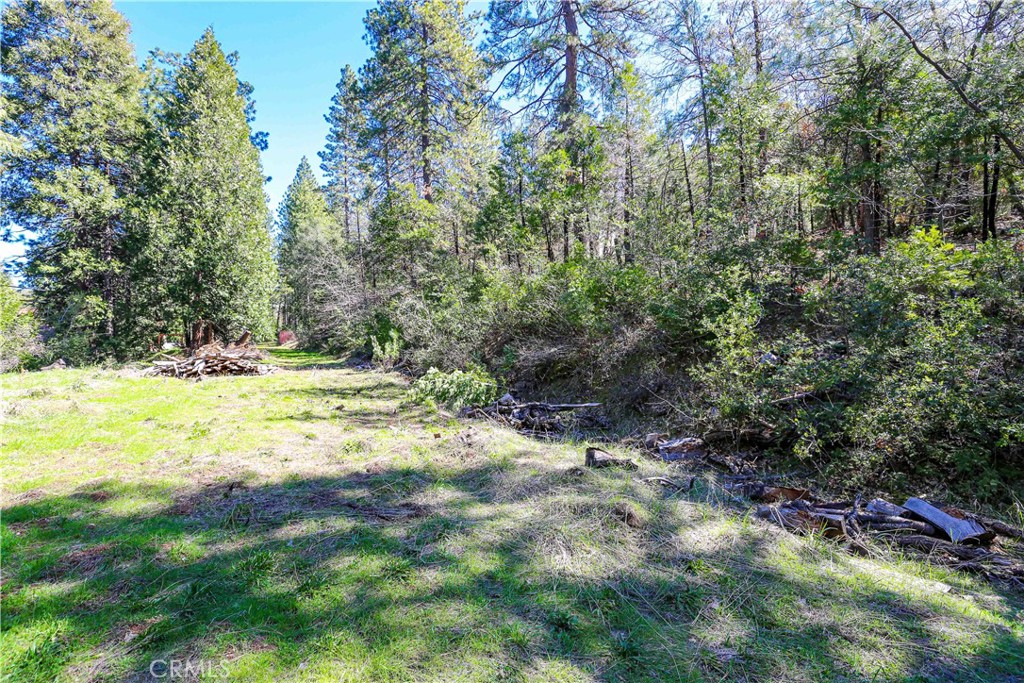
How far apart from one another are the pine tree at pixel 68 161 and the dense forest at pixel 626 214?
8cm

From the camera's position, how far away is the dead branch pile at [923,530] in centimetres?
299

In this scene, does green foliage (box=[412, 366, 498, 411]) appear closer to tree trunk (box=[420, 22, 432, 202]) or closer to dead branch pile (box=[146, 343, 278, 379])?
dead branch pile (box=[146, 343, 278, 379])

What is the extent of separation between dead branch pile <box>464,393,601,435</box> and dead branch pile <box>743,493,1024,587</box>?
130 inches

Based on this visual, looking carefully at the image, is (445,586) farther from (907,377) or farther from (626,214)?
(626,214)

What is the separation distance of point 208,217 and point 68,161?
13.7 feet

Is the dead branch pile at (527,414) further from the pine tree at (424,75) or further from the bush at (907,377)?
the pine tree at (424,75)

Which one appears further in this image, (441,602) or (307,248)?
(307,248)

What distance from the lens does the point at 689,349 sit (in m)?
6.86

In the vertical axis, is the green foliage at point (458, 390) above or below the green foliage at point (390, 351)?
below

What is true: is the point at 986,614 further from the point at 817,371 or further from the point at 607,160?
the point at 607,160

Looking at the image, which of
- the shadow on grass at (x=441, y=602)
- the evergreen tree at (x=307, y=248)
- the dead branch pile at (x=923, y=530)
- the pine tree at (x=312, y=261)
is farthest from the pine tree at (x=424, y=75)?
the dead branch pile at (x=923, y=530)

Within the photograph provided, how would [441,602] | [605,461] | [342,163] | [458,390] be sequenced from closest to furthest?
[441,602] < [605,461] < [458,390] < [342,163]

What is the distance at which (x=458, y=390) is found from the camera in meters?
8.04

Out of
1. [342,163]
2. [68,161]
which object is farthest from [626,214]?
[342,163]
